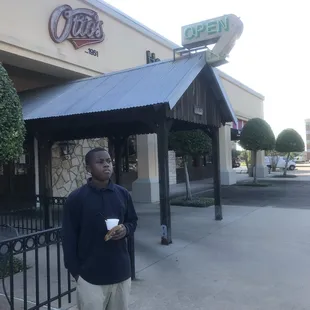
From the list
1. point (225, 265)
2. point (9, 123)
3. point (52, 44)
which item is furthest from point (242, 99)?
point (9, 123)

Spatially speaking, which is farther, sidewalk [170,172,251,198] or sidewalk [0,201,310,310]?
sidewalk [170,172,251,198]

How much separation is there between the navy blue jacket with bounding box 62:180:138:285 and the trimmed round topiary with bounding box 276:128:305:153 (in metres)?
23.1

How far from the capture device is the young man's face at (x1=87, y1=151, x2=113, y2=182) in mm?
2738

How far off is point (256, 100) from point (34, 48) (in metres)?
19.2

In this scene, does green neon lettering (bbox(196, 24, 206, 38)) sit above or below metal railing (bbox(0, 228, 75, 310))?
above

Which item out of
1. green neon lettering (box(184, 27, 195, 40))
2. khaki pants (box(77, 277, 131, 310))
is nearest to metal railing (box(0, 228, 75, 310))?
khaki pants (box(77, 277, 131, 310))

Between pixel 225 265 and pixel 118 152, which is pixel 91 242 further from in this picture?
pixel 118 152

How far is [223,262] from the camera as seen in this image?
566cm

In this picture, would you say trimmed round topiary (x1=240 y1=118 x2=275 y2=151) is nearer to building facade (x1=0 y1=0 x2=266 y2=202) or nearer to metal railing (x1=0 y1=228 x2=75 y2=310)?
building facade (x1=0 y1=0 x2=266 y2=202)

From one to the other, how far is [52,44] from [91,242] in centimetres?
836

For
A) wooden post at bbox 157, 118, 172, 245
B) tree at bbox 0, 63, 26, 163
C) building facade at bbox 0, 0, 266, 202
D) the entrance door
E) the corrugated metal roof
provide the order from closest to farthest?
tree at bbox 0, 63, 26, 163 < the corrugated metal roof < wooden post at bbox 157, 118, 172, 245 < building facade at bbox 0, 0, 266, 202 < the entrance door

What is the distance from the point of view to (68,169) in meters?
12.1

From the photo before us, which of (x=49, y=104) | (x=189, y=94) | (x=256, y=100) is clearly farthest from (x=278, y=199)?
(x=256, y=100)

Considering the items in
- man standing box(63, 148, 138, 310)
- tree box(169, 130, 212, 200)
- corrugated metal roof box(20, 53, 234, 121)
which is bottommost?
man standing box(63, 148, 138, 310)
